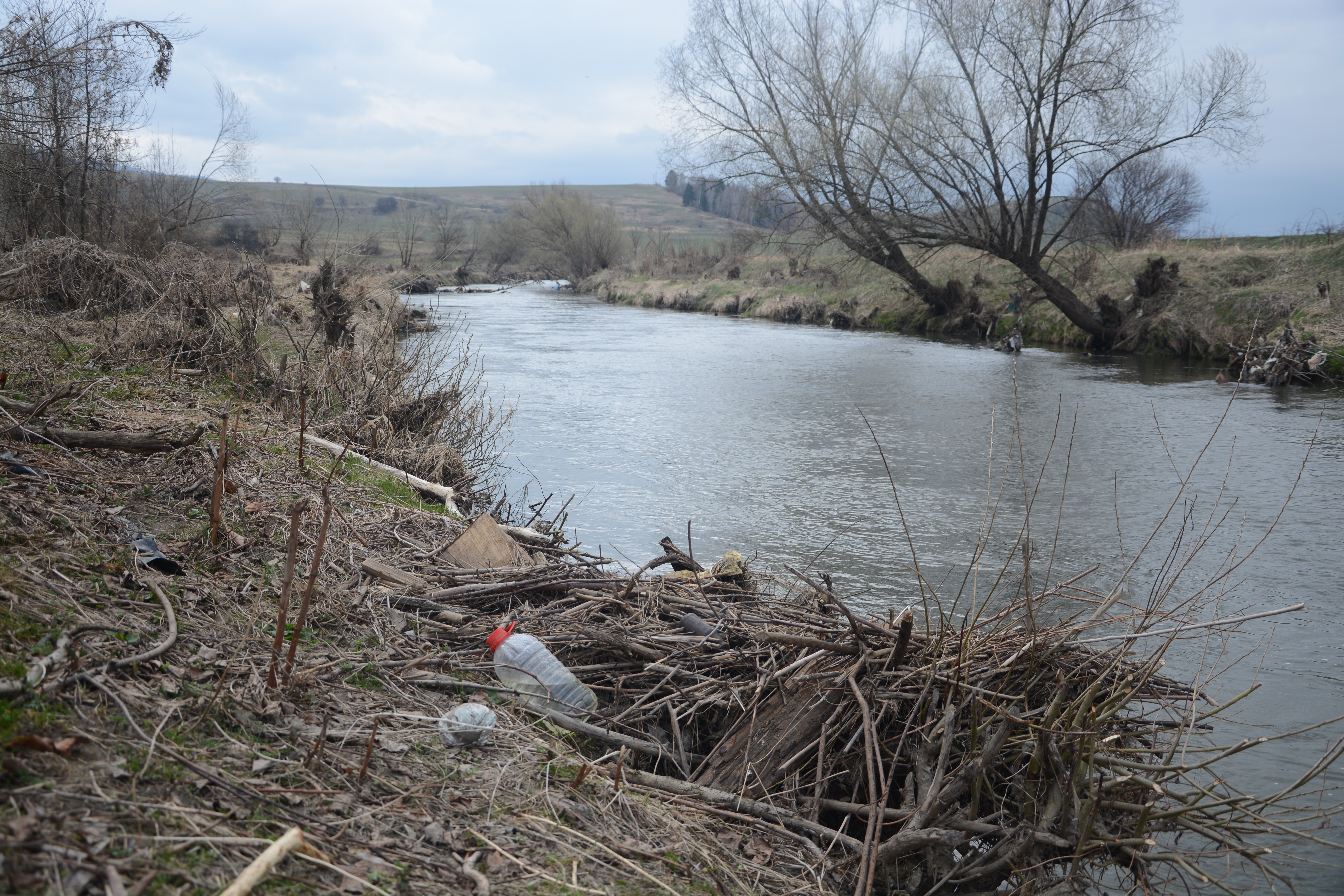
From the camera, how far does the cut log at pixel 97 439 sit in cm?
430

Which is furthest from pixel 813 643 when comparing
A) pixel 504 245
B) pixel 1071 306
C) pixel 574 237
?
pixel 504 245

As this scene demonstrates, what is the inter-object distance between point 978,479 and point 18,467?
9.00m

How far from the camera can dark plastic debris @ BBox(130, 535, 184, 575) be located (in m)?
3.58

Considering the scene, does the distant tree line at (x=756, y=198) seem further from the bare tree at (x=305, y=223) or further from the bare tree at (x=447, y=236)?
the bare tree at (x=447, y=236)

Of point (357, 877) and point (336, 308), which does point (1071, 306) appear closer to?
point (336, 308)

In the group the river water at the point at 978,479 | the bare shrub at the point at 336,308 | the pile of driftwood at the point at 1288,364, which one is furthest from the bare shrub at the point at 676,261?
the bare shrub at the point at 336,308

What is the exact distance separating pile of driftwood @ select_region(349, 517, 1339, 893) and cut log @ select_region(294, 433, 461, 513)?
275 centimetres

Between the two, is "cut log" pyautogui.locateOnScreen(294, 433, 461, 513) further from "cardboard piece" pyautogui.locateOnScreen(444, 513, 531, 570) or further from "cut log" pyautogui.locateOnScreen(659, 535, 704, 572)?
"cut log" pyautogui.locateOnScreen(659, 535, 704, 572)

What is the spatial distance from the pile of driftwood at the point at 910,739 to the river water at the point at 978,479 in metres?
0.43

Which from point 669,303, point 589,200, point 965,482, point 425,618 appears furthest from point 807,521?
point 589,200

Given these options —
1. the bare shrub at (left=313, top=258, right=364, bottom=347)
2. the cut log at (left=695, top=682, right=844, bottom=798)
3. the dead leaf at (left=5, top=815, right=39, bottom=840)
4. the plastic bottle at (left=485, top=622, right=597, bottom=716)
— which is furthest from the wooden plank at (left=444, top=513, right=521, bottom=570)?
the bare shrub at (left=313, top=258, right=364, bottom=347)

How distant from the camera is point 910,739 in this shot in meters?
3.36

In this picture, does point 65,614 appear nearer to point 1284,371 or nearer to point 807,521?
point 807,521

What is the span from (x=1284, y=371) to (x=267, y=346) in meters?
17.5
